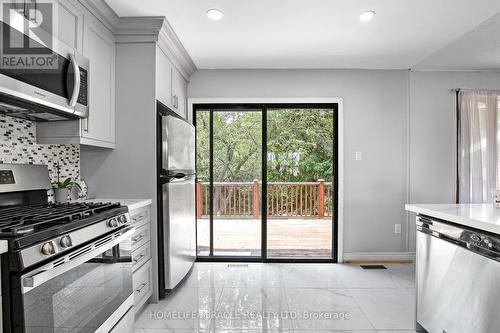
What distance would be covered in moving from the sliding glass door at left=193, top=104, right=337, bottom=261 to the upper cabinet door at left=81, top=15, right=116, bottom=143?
141cm

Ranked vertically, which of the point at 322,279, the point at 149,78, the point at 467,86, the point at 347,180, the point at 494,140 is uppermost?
the point at 467,86

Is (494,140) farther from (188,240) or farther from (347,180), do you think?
(188,240)

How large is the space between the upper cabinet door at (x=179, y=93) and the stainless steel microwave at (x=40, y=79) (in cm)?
108

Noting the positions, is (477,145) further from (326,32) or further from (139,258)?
(139,258)

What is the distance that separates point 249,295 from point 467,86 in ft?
11.8

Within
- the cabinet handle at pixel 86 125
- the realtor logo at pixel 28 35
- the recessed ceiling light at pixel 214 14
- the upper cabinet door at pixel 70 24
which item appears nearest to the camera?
the realtor logo at pixel 28 35

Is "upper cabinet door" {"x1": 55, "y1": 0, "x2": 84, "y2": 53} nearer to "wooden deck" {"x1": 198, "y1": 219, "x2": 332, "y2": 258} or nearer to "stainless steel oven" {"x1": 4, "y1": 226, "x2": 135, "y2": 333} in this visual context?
"stainless steel oven" {"x1": 4, "y1": 226, "x2": 135, "y2": 333}

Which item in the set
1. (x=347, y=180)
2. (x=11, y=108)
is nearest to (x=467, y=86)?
(x=347, y=180)

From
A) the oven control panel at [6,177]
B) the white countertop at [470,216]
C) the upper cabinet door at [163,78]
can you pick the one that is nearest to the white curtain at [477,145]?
the white countertop at [470,216]

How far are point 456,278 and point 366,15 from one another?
1964 millimetres

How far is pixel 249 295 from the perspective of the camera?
2.75 meters

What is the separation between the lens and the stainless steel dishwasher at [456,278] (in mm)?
1479

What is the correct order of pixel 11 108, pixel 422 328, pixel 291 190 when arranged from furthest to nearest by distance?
1. pixel 291 190
2. pixel 422 328
3. pixel 11 108

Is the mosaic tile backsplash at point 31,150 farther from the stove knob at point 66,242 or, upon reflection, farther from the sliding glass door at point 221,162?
the sliding glass door at point 221,162
